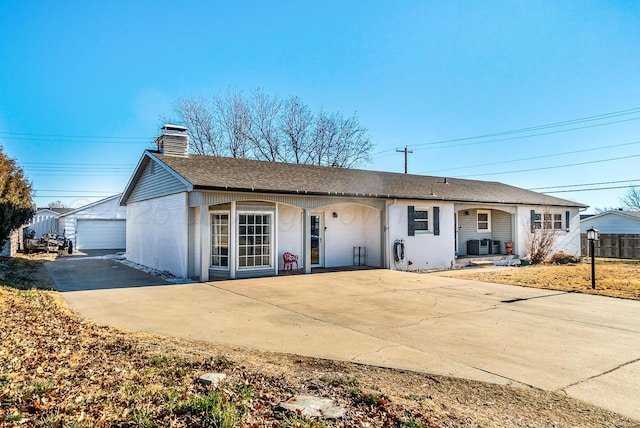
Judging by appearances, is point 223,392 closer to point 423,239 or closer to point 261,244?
point 261,244

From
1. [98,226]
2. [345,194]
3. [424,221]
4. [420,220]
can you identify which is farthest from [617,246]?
[98,226]

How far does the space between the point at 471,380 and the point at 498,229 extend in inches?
715

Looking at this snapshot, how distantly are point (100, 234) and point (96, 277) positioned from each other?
54.8ft

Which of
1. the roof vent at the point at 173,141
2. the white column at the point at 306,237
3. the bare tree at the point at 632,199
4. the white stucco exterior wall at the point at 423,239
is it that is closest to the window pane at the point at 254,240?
the white column at the point at 306,237

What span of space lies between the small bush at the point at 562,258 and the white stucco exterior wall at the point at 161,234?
1738 cm

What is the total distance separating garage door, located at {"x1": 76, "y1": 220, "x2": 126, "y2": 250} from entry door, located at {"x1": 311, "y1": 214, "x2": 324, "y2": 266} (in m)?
18.7

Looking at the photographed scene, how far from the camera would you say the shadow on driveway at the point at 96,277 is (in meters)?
11.2

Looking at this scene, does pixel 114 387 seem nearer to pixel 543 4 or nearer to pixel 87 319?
pixel 87 319

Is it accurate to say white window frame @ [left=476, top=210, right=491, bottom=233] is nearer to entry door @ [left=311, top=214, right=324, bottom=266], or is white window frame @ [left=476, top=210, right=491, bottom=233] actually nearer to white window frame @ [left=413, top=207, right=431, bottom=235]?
white window frame @ [left=413, top=207, right=431, bottom=235]

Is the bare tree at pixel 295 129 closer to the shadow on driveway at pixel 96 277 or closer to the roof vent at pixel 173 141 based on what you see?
the roof vent at pixel 173 141

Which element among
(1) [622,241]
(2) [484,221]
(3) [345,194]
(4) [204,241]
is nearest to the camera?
(4) [204,241]

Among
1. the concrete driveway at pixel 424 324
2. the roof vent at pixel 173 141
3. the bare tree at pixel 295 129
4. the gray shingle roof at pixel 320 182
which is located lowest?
the concrete driveway at pixel 424 324

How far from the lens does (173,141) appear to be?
48.8 ft

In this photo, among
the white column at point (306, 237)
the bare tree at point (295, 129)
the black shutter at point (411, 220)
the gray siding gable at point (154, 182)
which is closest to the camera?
the gray siding gable at point (154, 182)
